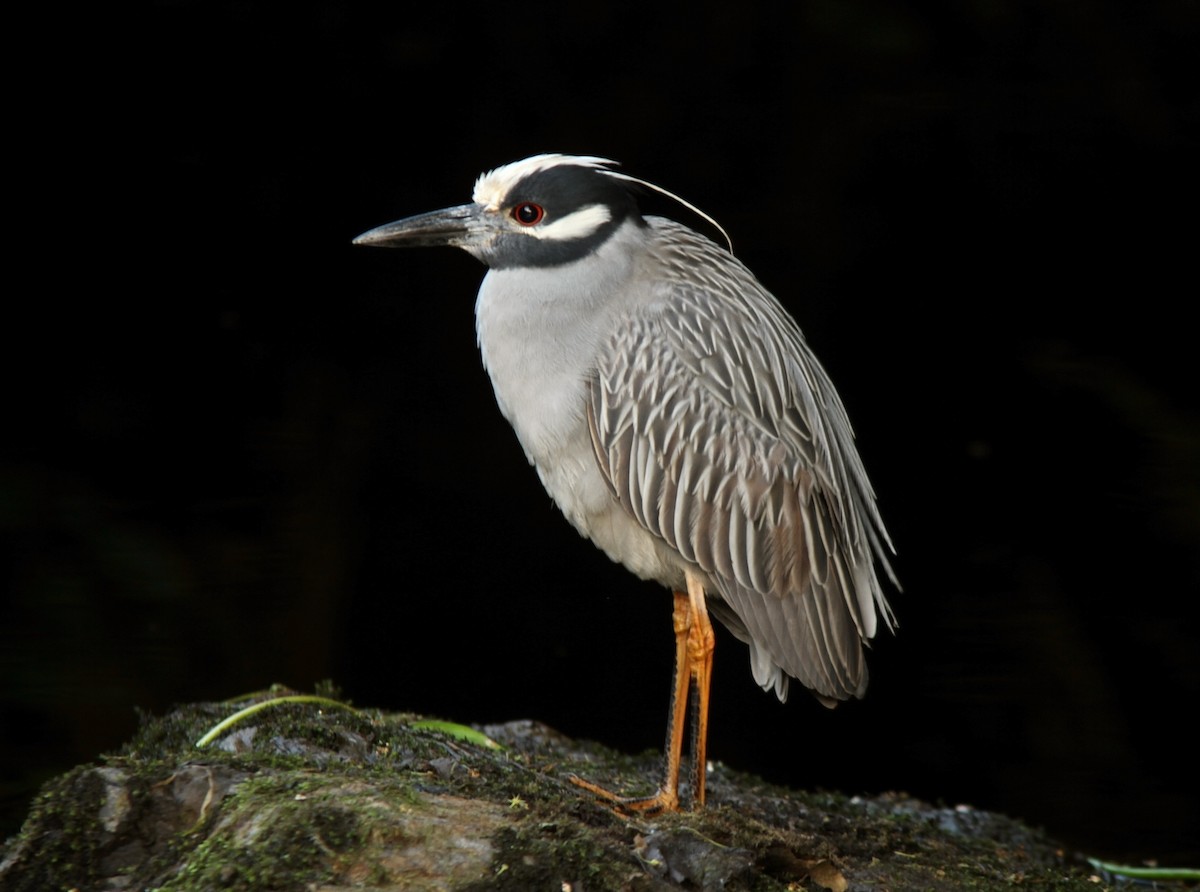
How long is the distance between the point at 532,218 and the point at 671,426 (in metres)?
0.66

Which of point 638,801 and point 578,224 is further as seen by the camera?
point 578,224

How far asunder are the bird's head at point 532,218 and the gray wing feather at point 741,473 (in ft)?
0.79

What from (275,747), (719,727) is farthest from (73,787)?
(719,727)

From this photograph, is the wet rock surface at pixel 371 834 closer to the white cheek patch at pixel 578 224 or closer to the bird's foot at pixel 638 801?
the bird's foot at pixel 638 801

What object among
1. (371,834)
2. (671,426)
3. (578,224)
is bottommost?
(371,834)

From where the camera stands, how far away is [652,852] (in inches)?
96.6

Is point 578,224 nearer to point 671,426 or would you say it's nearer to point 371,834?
point 671,426

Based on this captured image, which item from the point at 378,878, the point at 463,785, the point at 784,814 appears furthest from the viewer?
the point at 784,814

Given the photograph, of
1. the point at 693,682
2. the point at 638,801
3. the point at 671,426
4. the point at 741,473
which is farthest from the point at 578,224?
the point at 638,801

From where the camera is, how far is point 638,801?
10.6 ft

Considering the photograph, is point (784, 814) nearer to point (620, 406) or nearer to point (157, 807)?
point (620, 406)

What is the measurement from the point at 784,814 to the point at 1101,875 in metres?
1.19

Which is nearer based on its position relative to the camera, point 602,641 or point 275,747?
point 275,747

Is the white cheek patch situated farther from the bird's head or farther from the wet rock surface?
the wet rock surface
